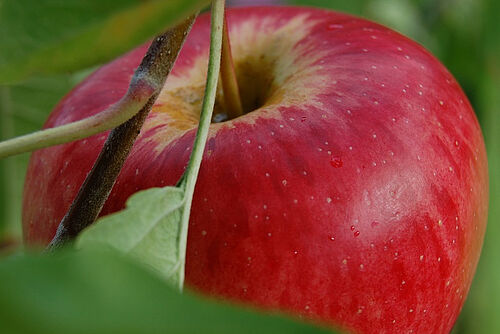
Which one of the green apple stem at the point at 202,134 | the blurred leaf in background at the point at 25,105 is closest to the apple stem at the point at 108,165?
the green apple stem at the point at 202,134

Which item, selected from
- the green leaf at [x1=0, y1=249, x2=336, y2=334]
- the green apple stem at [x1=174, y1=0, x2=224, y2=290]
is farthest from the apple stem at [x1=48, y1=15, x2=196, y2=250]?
the green leaf at [x1=0, y1=249, x2=336, y2=334]

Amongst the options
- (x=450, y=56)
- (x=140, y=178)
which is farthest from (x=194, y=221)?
(x=450, y=56)

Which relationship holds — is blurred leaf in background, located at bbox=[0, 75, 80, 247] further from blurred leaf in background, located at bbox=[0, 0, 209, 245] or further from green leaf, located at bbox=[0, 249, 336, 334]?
green leaf, located at bbox=[0, 249, 336, 334]

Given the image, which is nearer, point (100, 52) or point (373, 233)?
point (100, 52)

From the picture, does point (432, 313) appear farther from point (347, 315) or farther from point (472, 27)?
point (472, 27)

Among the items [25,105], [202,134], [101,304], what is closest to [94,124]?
[202,134]

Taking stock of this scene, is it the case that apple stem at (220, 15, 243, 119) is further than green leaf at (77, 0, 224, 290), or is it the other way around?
apple stem at (220, 15, 243, 119)

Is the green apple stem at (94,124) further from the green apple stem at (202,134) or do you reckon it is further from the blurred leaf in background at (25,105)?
the blurred leaf in background at (25,105)
